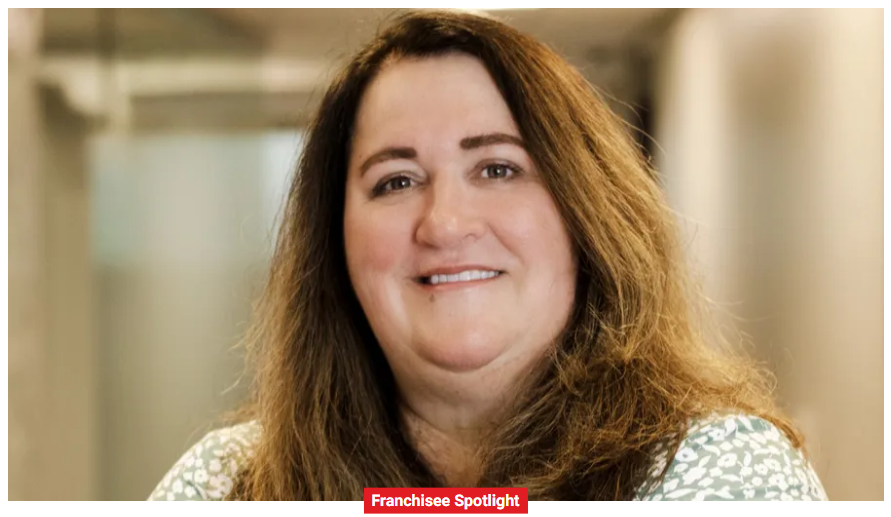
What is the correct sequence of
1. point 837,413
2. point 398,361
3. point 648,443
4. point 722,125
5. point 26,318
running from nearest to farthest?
point 648,443, point 398,361, point 837,413, point 722,125, point 26,318

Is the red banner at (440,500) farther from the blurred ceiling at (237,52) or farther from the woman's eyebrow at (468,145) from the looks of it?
the blurred ceiling at (237,52)

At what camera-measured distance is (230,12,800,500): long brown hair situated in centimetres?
74

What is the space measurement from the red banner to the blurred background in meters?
0.30

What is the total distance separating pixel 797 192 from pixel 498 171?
47 centimetres

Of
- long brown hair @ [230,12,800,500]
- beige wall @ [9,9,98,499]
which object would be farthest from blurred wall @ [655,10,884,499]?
beige wall @ [9,9,98,499]

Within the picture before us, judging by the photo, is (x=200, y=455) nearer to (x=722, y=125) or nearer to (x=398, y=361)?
(x=398, y=361)

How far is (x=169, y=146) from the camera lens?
133 cm

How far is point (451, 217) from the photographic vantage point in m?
0.75

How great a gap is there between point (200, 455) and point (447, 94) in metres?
0.44

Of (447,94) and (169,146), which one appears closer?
(447,94)

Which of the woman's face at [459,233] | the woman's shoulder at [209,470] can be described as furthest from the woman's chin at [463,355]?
the woman's shoulder at [209,470]

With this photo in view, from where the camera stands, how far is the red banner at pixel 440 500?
2.47ft

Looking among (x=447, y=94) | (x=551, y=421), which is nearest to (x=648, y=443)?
(x=551, y=421)

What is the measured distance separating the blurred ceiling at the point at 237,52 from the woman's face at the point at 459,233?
0.52 ft
